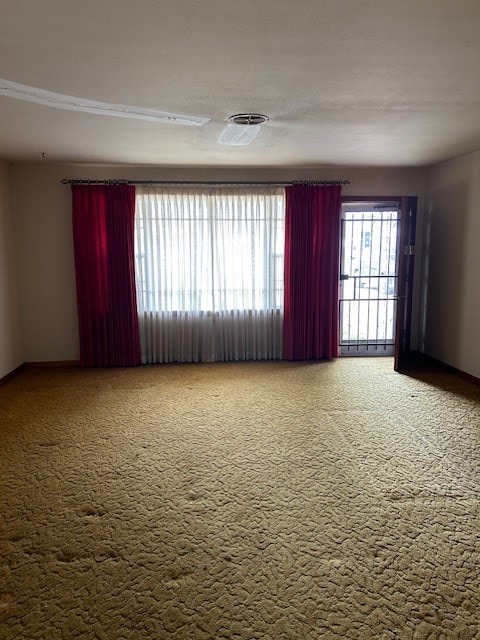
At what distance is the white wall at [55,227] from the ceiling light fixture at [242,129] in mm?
1424

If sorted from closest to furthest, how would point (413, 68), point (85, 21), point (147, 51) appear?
point (85, 21)
point (147, 51)
point (413, 68)

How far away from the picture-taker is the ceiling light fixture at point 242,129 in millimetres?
3125

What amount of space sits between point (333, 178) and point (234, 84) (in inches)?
126

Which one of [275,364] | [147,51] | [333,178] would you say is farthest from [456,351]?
[147,51]

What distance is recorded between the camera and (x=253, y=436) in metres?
3.32

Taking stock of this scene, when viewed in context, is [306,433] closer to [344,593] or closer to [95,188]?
[344,593]

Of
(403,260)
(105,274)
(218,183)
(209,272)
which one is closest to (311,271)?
(403,260)

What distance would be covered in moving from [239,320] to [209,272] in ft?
2.36

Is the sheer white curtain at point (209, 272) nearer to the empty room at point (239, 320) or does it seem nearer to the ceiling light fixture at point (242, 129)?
the empty room at point (239, 320)

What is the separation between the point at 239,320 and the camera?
215 inches

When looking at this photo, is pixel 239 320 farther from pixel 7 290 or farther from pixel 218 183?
pixel 7 290

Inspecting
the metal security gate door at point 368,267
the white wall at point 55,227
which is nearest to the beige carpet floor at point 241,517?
the white wall at point 55,227

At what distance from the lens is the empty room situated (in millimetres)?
1801

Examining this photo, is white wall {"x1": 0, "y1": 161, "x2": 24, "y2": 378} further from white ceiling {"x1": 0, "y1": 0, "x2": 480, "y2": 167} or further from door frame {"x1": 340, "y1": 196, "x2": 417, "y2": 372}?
door frame {"x1": 340, "y1": 196, "x2": 417, "y2": 372}
